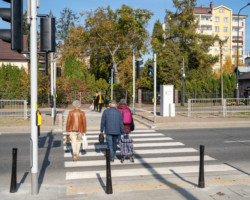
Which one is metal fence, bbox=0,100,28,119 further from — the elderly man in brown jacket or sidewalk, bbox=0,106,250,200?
sidewalk, bbox=0,106,250,200

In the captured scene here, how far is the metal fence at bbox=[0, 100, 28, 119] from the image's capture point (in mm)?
20122

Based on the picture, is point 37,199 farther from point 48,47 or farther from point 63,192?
point 48,47

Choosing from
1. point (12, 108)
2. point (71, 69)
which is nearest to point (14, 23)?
point (12, 108)

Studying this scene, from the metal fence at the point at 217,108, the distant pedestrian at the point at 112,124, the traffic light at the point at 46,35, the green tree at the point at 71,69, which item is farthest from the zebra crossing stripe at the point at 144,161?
the green tree at the point at 71,69

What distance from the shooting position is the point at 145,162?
8.55 m

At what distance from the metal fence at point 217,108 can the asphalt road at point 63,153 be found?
7.07m

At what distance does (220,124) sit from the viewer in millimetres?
17562

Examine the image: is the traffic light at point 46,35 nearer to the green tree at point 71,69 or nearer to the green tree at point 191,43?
the green tree at point 71,69

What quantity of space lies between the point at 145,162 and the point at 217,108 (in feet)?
47.3

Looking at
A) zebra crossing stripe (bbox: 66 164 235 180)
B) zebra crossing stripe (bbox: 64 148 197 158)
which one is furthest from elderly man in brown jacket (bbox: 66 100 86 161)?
zebra crossing stripe (bbox: 66 164 235 180)

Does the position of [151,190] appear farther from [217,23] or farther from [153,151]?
[217,23]

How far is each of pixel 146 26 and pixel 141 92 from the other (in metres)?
11.4

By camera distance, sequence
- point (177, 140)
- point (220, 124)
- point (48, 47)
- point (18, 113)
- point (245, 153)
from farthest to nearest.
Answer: point (18, 113) < point (220, 124) < point (177, 140) < point (245, 153) < point (48, 47)

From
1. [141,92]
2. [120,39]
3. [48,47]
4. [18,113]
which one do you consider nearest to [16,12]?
[48,47]
